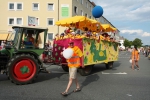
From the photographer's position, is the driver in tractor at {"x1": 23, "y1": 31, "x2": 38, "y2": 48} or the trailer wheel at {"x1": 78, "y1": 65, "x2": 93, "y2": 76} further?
the trailer wheel at {"x1": 78, "y1": 65, "x2": 93, "y2": 76}

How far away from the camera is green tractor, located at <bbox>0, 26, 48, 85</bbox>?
7.46 metres

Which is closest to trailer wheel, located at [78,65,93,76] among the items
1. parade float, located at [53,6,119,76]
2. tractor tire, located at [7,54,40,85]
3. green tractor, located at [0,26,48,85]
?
parade float, located at [53,6,119,76]

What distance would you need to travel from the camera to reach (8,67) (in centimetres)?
730

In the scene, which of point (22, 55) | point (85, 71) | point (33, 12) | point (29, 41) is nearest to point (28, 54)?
point (22, 55)

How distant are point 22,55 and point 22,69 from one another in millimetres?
506

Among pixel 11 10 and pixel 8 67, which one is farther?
pixel 11 10

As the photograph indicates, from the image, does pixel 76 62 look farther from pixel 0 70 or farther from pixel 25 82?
pixel 0 70

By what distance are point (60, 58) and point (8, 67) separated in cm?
297

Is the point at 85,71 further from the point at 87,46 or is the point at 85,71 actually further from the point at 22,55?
the point at 22,55

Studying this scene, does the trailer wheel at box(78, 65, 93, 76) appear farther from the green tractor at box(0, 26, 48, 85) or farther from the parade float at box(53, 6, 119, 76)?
the green tractor at box(0, 26, 48, 85)

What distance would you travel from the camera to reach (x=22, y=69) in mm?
7598

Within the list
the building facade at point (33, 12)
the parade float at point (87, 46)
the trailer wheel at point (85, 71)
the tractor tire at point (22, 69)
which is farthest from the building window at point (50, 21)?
the tractor tire at point (22, 69)

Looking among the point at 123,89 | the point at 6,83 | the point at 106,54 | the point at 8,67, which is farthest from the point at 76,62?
the point at 106,54

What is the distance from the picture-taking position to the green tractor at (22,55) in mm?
7465
